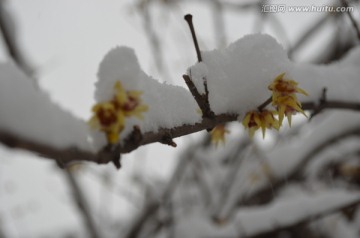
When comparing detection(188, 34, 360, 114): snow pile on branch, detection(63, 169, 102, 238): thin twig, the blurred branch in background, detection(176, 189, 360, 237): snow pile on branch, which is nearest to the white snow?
detection(188, 34, 360, 114): snow pile on branch

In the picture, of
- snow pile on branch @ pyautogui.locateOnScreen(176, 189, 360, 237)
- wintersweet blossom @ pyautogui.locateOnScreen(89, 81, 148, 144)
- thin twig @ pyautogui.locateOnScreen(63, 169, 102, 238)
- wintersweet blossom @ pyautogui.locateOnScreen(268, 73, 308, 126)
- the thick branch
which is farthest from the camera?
thin twig @ pyautogui.locateOnScreen(63, 169, 102, 238)

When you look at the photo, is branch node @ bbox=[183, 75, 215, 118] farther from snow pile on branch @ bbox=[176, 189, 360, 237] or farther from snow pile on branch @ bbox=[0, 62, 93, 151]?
snow pile on branch @ bbox=[176, 189, 360, 237]

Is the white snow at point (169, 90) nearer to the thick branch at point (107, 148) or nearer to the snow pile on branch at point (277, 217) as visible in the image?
the thick branch at point (107, 148)

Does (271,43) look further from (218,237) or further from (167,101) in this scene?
(218,237)

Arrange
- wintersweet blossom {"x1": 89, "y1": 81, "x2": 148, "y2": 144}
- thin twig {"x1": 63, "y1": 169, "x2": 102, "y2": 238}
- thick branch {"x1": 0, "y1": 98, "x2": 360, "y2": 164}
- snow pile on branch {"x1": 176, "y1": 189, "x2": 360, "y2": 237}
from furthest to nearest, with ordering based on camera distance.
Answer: thin twig {"x1": 63, "y1": 169, "x2": 102, "y2": 238}
snow pile on branch {"x1": 176, "y1": 189, "x2": 360, "y2": 237}
wintersweet blossom {"x1": 89, "y1": 81, "x2": 148, "y2": 144}
thick branch {"x1": 0, "y1": 98, "x2": 360, "y2": 164}

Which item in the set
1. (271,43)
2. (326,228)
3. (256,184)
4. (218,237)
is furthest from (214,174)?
(271,43)

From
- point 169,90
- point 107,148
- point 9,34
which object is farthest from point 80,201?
point 107,148

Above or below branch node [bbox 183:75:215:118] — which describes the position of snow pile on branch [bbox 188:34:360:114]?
above
